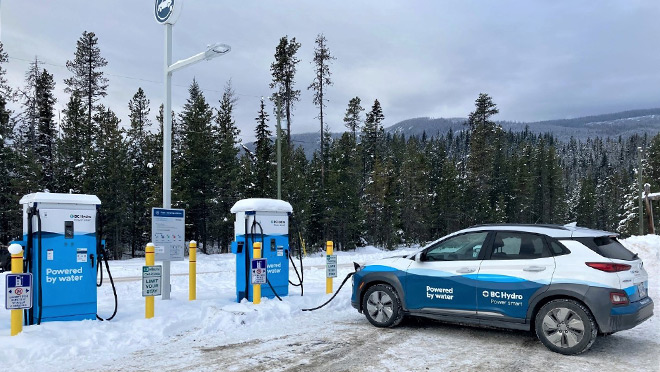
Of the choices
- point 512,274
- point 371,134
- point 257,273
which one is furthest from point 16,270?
point 371,134

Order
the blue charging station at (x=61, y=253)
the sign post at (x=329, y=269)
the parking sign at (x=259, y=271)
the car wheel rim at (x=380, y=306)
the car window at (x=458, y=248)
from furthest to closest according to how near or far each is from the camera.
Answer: the sign post at (x=329, y=269) → the parking sign at (x=259, y=271) → the car wheel rim at (x=380, y=306) → the car window at (x=458, y=248) → the blue charging station at (x=61, y=253)

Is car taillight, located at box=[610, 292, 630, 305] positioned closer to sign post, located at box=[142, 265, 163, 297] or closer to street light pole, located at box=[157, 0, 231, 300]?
sign post, located at box=[142, 265, 163, 297]

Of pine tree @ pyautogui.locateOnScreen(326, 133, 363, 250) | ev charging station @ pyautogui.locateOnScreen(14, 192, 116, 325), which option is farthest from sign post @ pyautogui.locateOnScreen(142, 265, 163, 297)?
pine tree @ pyautogui.locateOnScreen(326, 133, 363, 250)

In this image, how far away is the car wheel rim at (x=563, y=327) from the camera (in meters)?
6.14

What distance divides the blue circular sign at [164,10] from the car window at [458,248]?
7.06 m

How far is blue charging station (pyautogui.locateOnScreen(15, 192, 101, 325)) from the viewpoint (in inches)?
275

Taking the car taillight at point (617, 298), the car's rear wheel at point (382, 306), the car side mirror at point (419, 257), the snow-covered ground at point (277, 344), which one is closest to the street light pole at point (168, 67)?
the snow-covered ground at point (277, 344)

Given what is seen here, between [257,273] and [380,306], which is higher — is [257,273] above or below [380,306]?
above

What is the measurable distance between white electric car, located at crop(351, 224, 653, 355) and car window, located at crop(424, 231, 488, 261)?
2 centimetres

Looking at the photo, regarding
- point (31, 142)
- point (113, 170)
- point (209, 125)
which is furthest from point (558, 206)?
point (31, 142)

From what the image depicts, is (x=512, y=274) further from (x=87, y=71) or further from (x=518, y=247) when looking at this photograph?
(x=87, y=71)

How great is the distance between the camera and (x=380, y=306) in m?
7.93

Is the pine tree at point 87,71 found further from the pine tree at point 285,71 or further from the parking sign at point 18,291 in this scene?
the parking sign at point 18,291

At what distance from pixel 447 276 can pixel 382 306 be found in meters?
1.31
